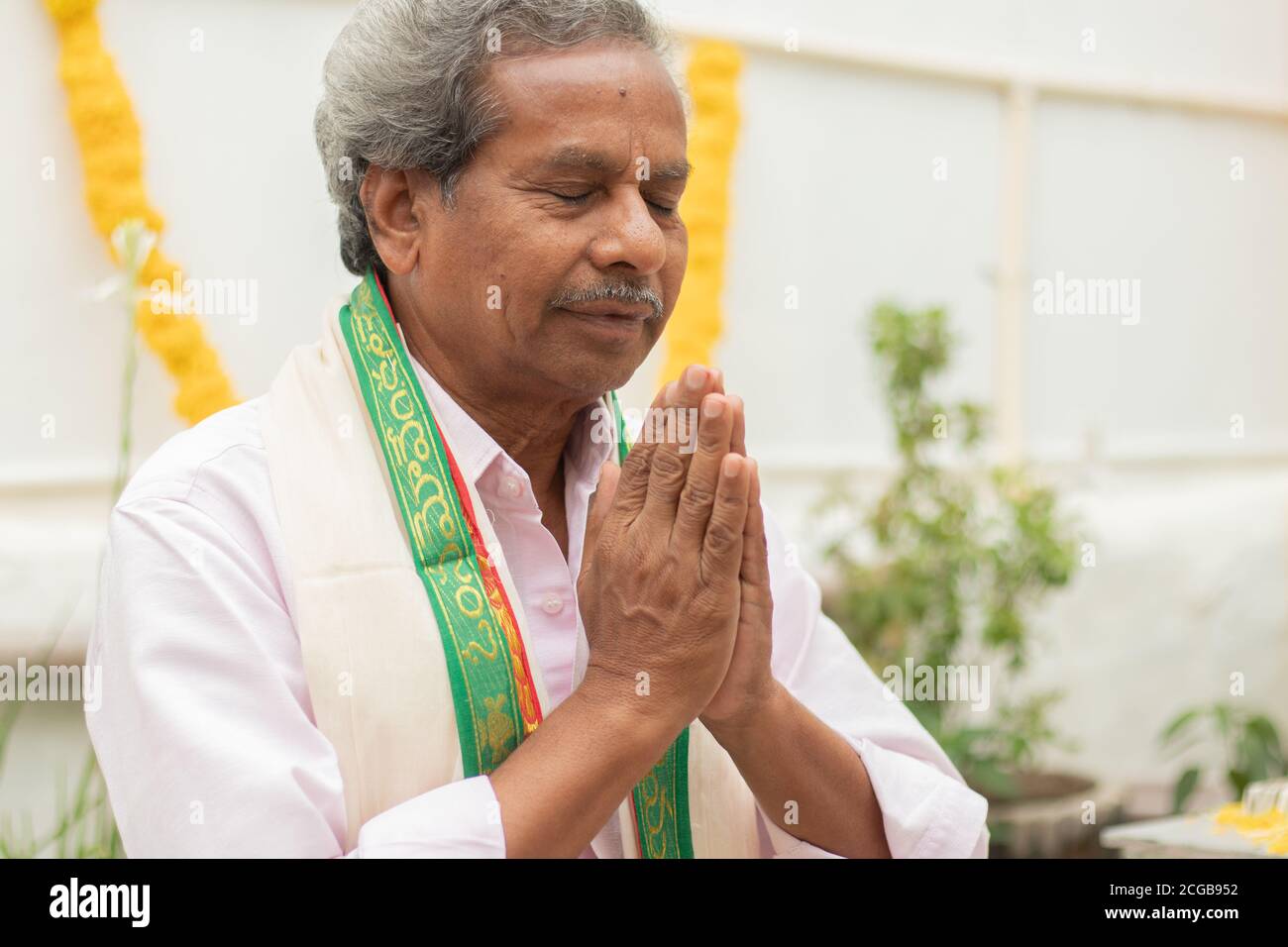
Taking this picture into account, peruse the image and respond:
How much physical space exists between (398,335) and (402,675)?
0.51 meters

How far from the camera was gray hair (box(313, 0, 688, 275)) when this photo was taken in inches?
75.0

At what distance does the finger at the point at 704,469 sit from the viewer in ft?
5.75

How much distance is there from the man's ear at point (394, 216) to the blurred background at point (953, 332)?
2338 millimetres

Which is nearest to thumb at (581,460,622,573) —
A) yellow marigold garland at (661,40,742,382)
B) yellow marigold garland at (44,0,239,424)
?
yellow marigold garland at (44,0,239,424)

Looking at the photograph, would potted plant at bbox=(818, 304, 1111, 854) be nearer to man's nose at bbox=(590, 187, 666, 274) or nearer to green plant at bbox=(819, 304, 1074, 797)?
green plant at bbox=(819, 304, 1074, 797)

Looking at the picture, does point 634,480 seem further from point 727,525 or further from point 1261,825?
point 1261,825

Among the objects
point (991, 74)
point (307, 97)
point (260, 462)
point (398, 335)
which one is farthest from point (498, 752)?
point (991, 74)

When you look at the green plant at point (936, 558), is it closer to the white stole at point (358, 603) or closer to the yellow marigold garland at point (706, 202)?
the yellow marigold garland at point (706, 202)

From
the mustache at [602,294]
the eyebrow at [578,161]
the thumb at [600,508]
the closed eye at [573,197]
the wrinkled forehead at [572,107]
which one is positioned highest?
the wrinkled forehead at [572,107]

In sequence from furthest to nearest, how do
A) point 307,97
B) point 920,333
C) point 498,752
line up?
1. point 920,333
2. point 307,97
3. point 498,752

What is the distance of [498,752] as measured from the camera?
181 centimetres

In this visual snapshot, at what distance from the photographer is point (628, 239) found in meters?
1.89

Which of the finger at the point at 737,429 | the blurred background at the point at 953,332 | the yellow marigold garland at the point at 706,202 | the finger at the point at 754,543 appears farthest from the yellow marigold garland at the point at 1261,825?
the yellow marigold garland at the point at 706,202
